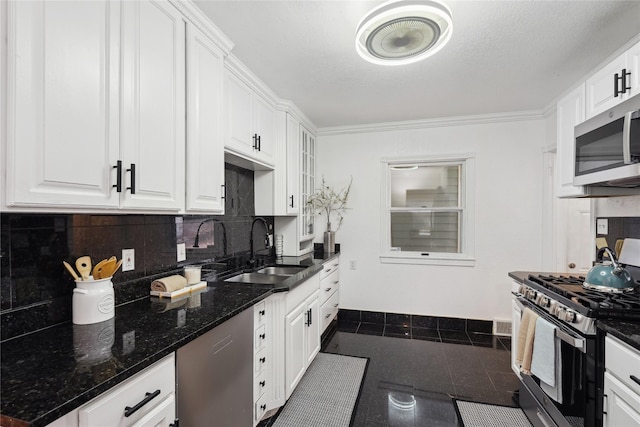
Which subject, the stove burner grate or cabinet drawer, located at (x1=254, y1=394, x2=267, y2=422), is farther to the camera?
cabinet drawer, located at (x1=254, y1=394, x2=267, y2=422)

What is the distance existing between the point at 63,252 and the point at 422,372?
2.67m

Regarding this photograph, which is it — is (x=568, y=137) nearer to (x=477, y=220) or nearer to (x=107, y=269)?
(x=477, y=220)

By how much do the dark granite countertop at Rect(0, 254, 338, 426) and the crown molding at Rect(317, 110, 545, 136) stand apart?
2.82 metres

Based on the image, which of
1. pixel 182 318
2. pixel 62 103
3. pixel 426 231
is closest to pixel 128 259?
pixel 182 318

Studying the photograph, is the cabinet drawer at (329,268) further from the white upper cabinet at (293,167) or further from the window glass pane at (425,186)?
the window glass pane at (425,186)

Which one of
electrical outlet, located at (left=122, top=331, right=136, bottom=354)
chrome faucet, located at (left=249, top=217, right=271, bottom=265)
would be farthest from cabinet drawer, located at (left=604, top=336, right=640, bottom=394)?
chrome faucet, located at (left=249, top=217, right=271, bottom=265)

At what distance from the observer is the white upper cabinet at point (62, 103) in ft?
2.78

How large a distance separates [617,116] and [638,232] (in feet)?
3.05

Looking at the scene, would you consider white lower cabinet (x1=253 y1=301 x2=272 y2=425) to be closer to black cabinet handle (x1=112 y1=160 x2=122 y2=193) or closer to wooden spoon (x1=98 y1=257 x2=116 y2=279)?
wooden spoon (x1=98 y1=257 x2=116 y2=279)

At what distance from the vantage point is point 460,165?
3.56 metres

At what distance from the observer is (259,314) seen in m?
1.75

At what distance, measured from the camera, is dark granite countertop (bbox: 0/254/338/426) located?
2.36ft

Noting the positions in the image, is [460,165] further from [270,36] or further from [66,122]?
[66,122]

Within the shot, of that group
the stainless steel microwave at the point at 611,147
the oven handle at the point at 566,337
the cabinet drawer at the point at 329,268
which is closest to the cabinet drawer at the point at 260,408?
the cabinet drawer at the point at 329,268
